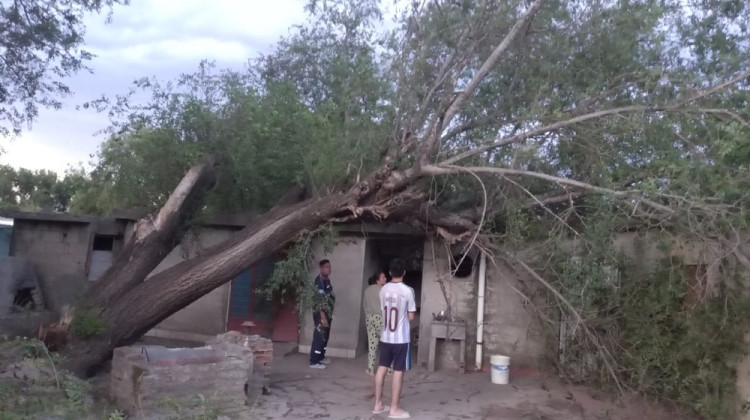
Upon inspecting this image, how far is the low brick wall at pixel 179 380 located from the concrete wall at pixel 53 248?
20.2 ft

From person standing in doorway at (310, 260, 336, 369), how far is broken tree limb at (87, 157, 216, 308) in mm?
2114

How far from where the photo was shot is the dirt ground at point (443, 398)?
24.2ft

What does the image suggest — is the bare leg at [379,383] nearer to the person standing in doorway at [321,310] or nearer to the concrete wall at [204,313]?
the person standing in doorway at [321,310]

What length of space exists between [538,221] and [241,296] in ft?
18.8

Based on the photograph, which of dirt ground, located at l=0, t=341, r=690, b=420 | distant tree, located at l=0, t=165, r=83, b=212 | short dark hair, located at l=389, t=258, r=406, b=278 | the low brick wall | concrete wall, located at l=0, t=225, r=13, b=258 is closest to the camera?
dirt ground, located at l=0, t=341, r=690, b=420

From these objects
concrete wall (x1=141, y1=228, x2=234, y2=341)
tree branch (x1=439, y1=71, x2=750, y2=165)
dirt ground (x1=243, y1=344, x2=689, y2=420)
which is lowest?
dirt ground (x1=243, y1=344, x2=689, y2=420)

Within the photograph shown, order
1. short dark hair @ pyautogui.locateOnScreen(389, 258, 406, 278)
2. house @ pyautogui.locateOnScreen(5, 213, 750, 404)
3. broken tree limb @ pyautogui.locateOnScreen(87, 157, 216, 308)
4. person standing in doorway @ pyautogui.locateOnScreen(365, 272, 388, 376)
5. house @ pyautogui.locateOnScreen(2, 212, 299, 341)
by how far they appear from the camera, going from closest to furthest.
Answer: short dark hair @ pyautogui.locateOnScreen(389, 258, 406, 278) → broken tree limb @ pyautogui.locateOnScreen(87, 157, 216, 308) → person standing in doorway @ pyautogui.locateOnScreen(365, 272, 388, 376) → house @ pyautogui.locateOnScreen(5, 213, 750, 404) → house @ pyautogui.locateOnScreen(2, 212, 299, 341)

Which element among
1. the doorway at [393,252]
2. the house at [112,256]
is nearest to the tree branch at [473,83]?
the doorway at [393,252]

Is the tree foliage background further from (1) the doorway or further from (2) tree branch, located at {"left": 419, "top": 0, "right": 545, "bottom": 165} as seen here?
(1) the doorway

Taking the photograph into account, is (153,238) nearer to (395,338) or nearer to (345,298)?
(345,298)

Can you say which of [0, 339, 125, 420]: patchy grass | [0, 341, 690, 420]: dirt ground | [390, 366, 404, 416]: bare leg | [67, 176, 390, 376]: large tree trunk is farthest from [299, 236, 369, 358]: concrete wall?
[0, 339, 125, 420]: patchy grass

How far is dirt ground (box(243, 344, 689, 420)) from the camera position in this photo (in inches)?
290

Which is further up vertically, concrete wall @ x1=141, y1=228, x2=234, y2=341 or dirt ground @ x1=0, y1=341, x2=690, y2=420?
concrete wall @ x1=141, y1=228, x2=234, y2=341

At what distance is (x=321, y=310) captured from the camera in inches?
371
